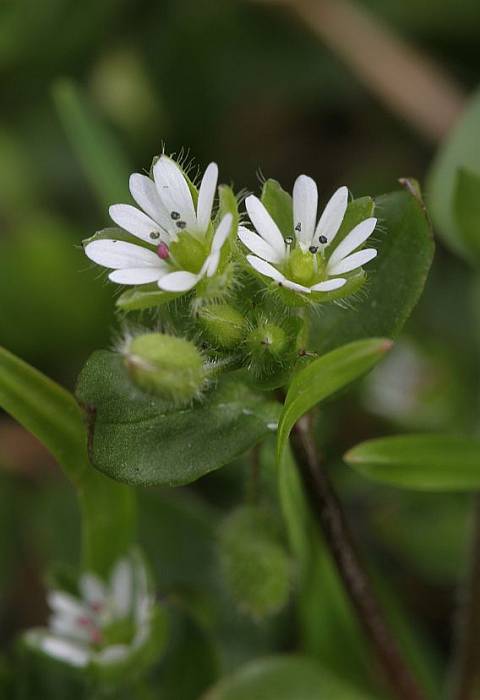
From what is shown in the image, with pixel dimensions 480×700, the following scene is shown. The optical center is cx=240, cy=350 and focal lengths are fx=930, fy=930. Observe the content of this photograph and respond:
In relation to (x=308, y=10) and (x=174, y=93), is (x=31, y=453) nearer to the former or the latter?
(x=174, y=93)

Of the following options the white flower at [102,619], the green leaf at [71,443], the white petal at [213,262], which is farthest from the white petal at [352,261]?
the white flower at [102,619]

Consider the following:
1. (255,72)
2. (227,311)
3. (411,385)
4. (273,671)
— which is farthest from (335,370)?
(255,72)

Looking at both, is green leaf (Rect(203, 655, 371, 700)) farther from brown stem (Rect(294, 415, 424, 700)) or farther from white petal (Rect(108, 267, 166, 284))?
white petal (Rect(108, 267, 166, 284))

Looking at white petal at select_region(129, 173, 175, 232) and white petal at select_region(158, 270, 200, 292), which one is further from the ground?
white petal at select_region(129, 173, 175, 232)

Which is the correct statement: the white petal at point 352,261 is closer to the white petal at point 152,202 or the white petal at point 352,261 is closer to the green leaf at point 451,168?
the white petal at point 152,202

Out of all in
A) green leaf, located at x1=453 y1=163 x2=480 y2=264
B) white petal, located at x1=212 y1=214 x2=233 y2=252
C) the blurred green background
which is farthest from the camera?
the blurred green background

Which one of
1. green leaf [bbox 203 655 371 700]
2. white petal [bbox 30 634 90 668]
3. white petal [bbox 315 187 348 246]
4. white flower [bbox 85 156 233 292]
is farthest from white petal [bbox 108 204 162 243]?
green leaf [bbox 203 655 371 700]

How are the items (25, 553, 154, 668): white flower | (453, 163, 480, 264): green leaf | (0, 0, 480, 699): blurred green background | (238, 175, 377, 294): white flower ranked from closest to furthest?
(238, 175, 377, 294): white flower
(25, 553, 154, 668): white flower
(453, 163, 480, 264): green leaf
(0, 0, 480, 699): blurred green background
